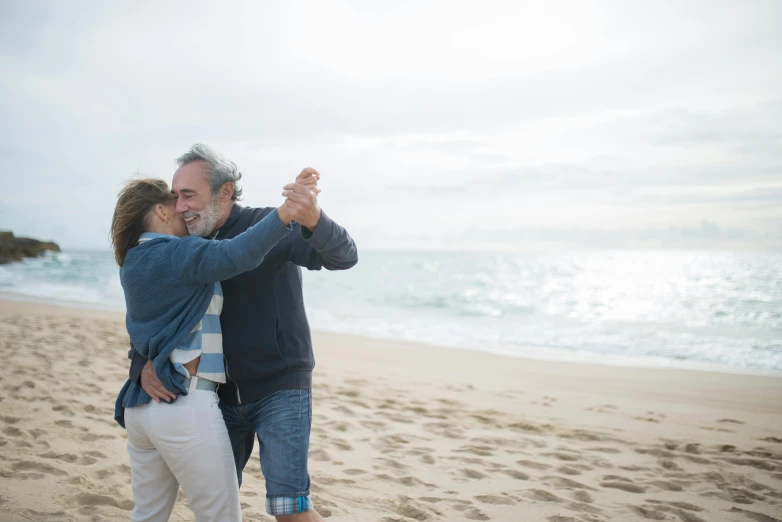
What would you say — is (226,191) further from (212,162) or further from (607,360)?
(607,360)

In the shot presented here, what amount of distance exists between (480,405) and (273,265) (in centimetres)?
542

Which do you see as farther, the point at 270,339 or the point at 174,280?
the point at 270,339

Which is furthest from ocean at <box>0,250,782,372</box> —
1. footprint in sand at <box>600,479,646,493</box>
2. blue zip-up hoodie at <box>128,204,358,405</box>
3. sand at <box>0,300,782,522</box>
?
blue zip-up hoodie at <box>128,204,358,405</box>

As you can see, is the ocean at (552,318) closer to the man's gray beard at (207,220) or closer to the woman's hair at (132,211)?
the man's gray beard at (207,220)

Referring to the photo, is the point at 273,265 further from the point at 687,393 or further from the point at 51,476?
the point at 687,393

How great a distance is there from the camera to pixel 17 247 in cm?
4134

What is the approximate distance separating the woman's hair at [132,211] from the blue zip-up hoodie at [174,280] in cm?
15

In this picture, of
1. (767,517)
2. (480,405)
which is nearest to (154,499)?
(767,517)

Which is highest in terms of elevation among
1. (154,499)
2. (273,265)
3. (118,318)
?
(273,265)

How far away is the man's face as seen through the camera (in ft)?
7.81

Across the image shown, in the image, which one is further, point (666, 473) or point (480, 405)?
point (480, 405)

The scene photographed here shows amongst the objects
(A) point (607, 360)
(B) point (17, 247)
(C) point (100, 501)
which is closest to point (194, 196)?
(C) point (100, 501)

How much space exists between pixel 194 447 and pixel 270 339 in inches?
20.3

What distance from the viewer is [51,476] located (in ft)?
12.9
